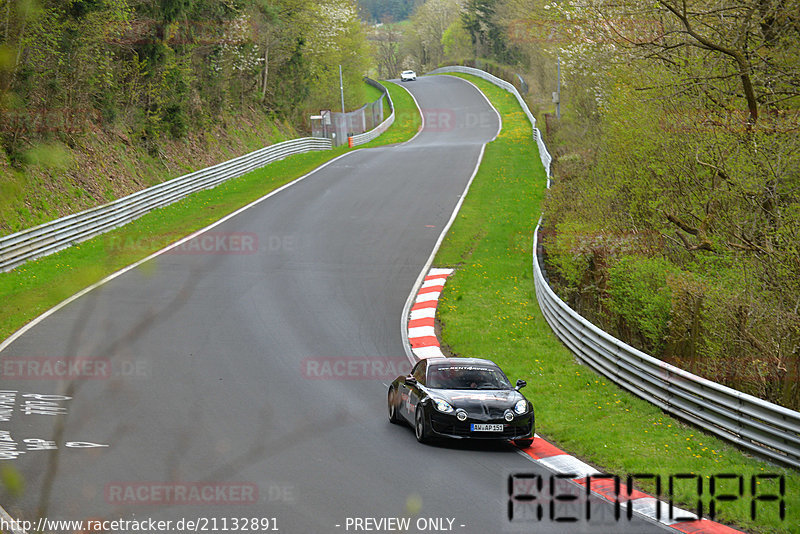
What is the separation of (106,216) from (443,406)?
20.6m

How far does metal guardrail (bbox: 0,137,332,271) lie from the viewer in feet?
78.7

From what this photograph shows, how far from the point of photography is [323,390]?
1484 centimetres

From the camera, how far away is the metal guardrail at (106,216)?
944 inches

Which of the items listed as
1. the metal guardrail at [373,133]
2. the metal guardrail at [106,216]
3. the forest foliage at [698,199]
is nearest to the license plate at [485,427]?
the forest foliage at [698,199]

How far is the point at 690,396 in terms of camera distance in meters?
12.4

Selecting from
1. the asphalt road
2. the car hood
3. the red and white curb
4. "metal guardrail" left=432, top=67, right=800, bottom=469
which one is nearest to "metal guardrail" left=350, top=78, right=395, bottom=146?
the asphalt road

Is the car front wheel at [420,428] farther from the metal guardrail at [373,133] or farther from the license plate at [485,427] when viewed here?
the metal guardrail at [373,133]

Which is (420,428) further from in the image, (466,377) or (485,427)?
(466,377)

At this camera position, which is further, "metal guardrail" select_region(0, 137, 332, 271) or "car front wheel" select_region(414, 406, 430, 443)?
"metal guardrail" select_region(0, 137, 332, 271)

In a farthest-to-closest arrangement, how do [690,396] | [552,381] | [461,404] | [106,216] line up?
[106,216] < [552,381] < [690,396] < [461,404]

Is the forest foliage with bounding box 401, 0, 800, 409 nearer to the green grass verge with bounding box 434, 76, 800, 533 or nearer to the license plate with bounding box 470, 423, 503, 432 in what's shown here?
the green grass verge with bounding box 434, 76, 800, 533

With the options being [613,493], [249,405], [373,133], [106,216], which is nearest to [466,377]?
[249,405]

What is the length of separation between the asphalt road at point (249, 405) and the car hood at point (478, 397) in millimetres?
650

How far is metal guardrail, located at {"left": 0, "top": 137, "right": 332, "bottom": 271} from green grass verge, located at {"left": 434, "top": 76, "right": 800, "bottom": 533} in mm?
11694
